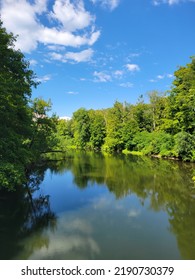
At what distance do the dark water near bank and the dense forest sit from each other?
6.65ft

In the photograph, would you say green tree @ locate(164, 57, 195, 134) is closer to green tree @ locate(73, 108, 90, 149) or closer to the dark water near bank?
the dark water near bank

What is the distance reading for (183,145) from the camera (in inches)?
1284

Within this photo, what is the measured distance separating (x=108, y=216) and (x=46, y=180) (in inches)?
455

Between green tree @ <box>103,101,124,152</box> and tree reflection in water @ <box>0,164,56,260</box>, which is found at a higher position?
green tree @ <box>103,101,124,152</box>

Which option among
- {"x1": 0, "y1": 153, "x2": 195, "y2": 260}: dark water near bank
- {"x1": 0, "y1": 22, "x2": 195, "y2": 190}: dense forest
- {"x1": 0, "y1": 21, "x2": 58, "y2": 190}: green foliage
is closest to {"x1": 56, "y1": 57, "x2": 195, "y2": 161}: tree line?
{"x1": 0, "y1": 22, "x2": 195, "y2": 190}: dense forest

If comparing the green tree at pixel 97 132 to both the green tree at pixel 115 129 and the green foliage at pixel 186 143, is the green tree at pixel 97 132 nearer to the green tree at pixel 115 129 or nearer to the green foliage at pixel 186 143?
the green tree at pixel 115 129

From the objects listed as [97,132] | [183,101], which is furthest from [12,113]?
[97,132]

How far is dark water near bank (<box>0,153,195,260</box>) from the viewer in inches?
361

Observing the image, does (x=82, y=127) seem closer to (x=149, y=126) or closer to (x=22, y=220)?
(x=149, y=126)

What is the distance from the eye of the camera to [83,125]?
74.1 meters

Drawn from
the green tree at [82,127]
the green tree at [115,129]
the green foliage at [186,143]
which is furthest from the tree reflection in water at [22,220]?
the green tree at [82,127]

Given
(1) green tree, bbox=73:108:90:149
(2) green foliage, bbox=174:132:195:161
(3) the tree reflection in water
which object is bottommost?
(3) the tree reflection in water

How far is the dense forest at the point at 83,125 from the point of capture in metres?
12.1
